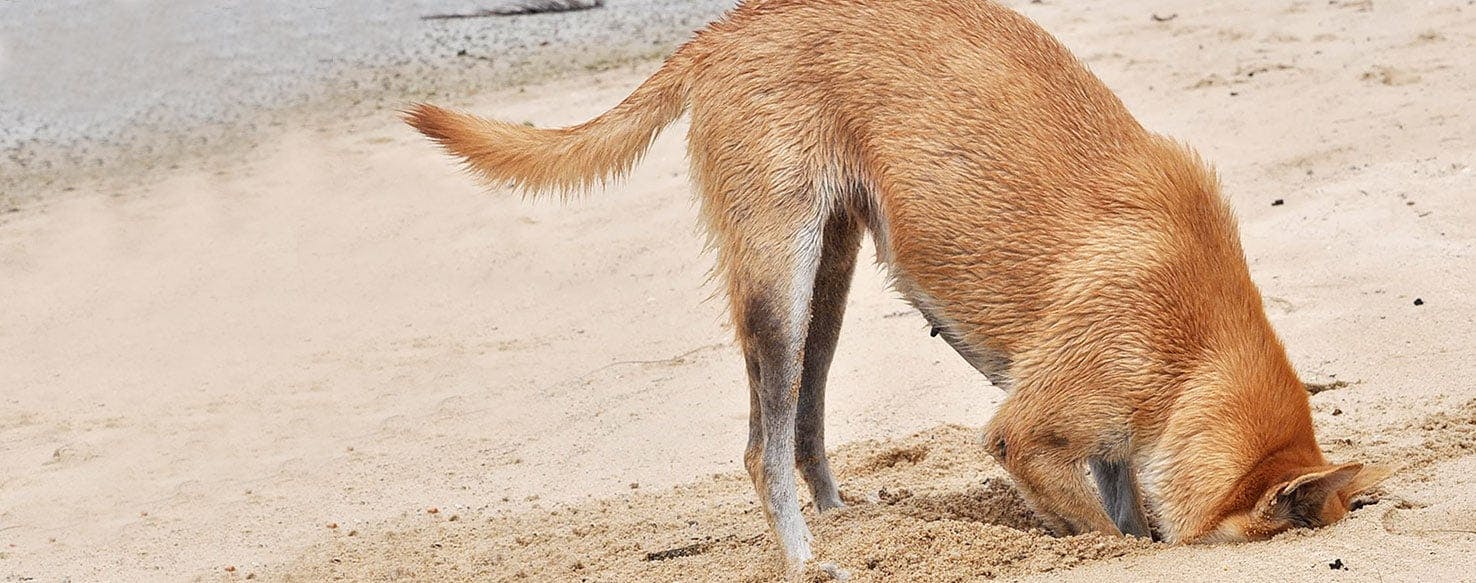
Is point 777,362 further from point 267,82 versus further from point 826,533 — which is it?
point 267,82

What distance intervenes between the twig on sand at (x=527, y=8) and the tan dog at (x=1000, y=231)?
28.2 ft

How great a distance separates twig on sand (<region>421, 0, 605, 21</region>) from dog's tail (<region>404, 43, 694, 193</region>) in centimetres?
856

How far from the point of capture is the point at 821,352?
5.62 metres

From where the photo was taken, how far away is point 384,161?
10961 mm

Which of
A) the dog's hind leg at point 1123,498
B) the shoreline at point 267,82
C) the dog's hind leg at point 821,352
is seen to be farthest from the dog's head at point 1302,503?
the shoreline at point 267,82

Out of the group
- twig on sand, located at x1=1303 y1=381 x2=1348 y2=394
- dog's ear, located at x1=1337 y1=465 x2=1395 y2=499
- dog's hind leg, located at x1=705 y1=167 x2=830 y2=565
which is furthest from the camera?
twig on sand, located at x1=1303 y1=381 x2=1348 y2=394

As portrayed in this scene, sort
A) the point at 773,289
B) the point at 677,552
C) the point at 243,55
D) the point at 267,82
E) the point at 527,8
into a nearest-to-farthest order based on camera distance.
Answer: the point at 773,289, the point at 677,552, the point at 267,82, the point at 243,55, the point at 527,8

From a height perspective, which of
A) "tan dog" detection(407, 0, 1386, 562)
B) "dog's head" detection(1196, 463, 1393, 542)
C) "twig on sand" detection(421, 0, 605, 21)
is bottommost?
"twig on sand" detection(421, 0, 605, 21)

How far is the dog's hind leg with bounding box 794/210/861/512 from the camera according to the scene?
213 inches

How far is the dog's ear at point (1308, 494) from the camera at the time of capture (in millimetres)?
4043

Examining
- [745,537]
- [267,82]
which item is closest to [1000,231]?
[745,537]

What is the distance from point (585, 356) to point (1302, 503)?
15.2ft

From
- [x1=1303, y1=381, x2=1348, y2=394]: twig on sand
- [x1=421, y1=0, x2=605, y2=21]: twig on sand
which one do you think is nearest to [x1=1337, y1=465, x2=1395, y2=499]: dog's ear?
[x1=1303, y1=381, x2=1348, y2=394]: twig on sand

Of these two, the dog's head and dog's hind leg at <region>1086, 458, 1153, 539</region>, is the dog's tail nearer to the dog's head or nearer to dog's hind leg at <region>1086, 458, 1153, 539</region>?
dog's hind leg at <region>1086, 458, 1153, 539</region>
